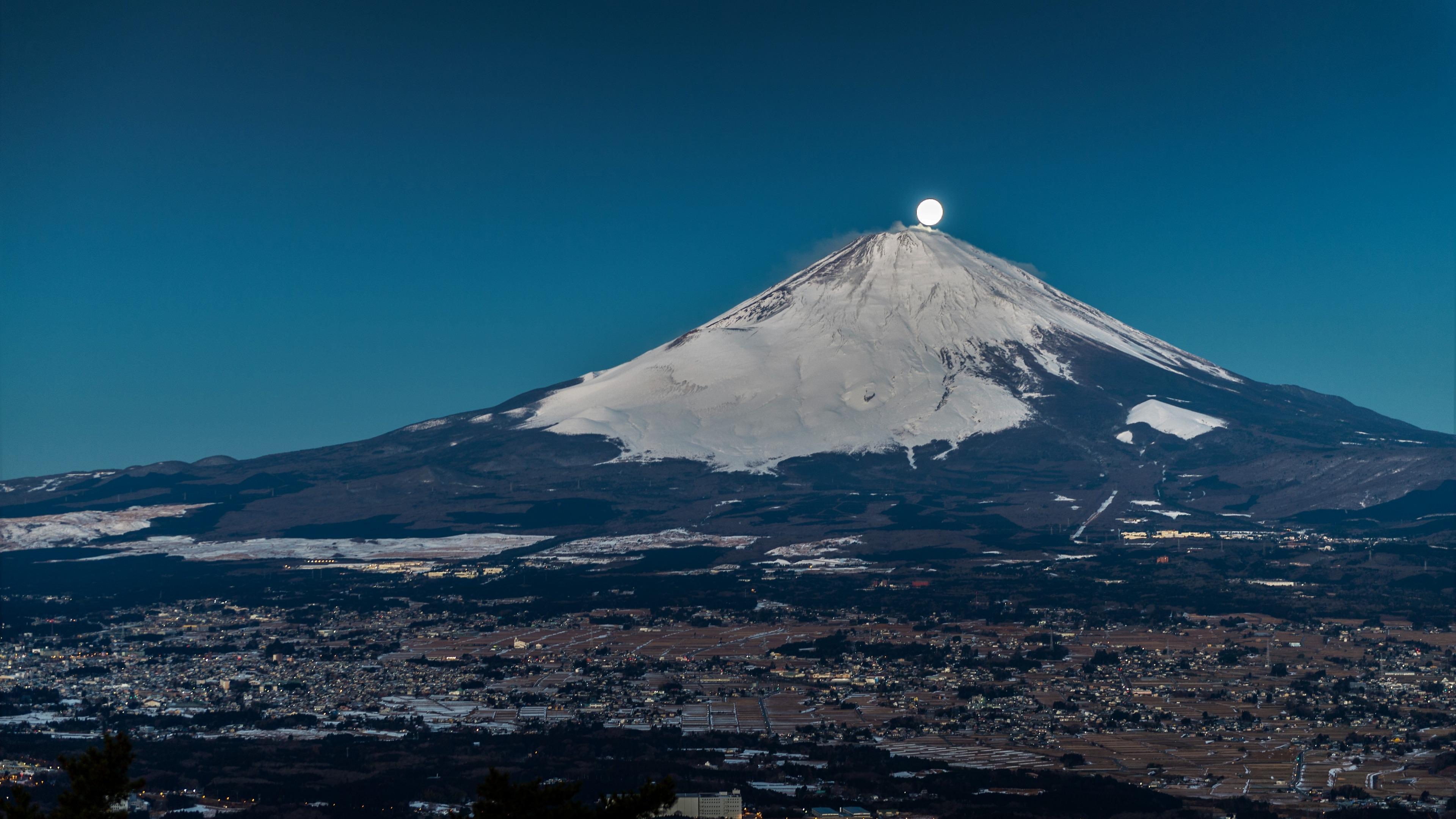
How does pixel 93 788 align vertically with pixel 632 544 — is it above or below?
below

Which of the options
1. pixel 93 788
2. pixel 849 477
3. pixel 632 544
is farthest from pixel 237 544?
pixel 93 788

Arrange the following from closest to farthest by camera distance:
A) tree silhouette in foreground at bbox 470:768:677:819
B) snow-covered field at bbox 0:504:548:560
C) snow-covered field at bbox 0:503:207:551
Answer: tree silhouette in foreground at bbox 470:768:677:819 → snow-covered field at bbox 0:504:548:560 → snow-covered field at bbox 0:503:207:551

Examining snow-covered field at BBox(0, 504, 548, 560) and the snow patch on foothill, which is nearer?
the snow patch on foothill

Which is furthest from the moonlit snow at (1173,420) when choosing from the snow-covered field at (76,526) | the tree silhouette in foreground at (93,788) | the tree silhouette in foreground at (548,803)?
the tree silhouette in foreground at (93,788)

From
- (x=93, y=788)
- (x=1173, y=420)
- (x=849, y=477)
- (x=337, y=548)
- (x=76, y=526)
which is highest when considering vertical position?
(x=1173, y=420)

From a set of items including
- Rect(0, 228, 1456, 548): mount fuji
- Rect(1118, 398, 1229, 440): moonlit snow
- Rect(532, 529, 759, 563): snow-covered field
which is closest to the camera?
Rect(532, 529, 759, 563): snow-covered field

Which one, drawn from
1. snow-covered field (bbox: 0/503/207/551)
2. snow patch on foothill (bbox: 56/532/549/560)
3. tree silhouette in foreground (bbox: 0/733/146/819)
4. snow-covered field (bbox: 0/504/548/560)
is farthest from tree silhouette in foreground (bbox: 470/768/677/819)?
snow-covered field (bbox: 0/503/207/551)

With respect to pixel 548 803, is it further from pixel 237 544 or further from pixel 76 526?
pixel 76 526

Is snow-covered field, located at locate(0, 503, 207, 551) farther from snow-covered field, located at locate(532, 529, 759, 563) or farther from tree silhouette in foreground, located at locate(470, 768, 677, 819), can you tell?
tree silhouette in foreground, located at locate(470, 768, 677, 819)
